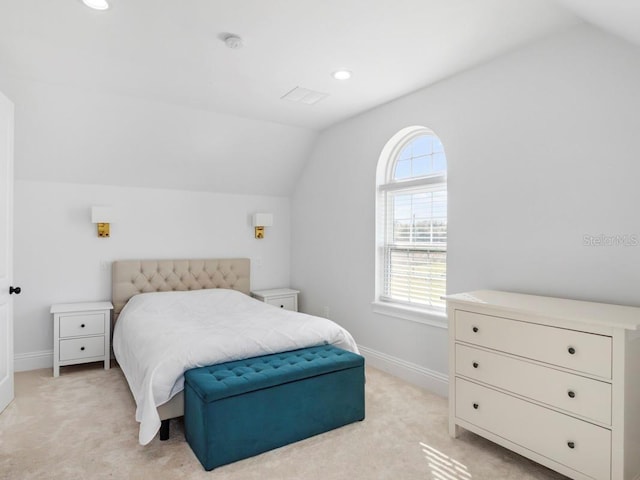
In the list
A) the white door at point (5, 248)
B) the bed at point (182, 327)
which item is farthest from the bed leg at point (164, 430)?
the white door at point (5, 248)

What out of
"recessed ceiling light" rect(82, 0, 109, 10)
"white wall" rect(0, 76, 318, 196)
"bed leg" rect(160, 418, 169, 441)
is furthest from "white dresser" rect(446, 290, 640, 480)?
"white wall" rect(0, 76, 318, 196)

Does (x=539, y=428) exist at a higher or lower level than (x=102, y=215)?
lower

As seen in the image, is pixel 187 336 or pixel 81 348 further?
pixel 81 348

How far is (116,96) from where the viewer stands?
3541 millimetres

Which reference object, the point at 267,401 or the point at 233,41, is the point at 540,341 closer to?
the point at 267,401

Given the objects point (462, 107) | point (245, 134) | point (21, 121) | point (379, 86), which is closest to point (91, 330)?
point (21, 121)

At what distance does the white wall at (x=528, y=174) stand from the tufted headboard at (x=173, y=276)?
5.28 feet

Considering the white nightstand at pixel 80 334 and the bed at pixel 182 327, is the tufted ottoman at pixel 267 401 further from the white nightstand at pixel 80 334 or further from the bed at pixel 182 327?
the white nightstand at pixel 80 334

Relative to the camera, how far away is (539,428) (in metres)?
2.14

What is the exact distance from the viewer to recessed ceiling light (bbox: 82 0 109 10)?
212cm

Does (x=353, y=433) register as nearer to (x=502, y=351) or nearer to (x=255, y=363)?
(x=255, y=363)

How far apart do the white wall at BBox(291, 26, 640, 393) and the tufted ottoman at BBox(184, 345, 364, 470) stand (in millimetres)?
1016

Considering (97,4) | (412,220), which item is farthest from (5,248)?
(412,220)

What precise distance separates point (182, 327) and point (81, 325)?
134 cm
